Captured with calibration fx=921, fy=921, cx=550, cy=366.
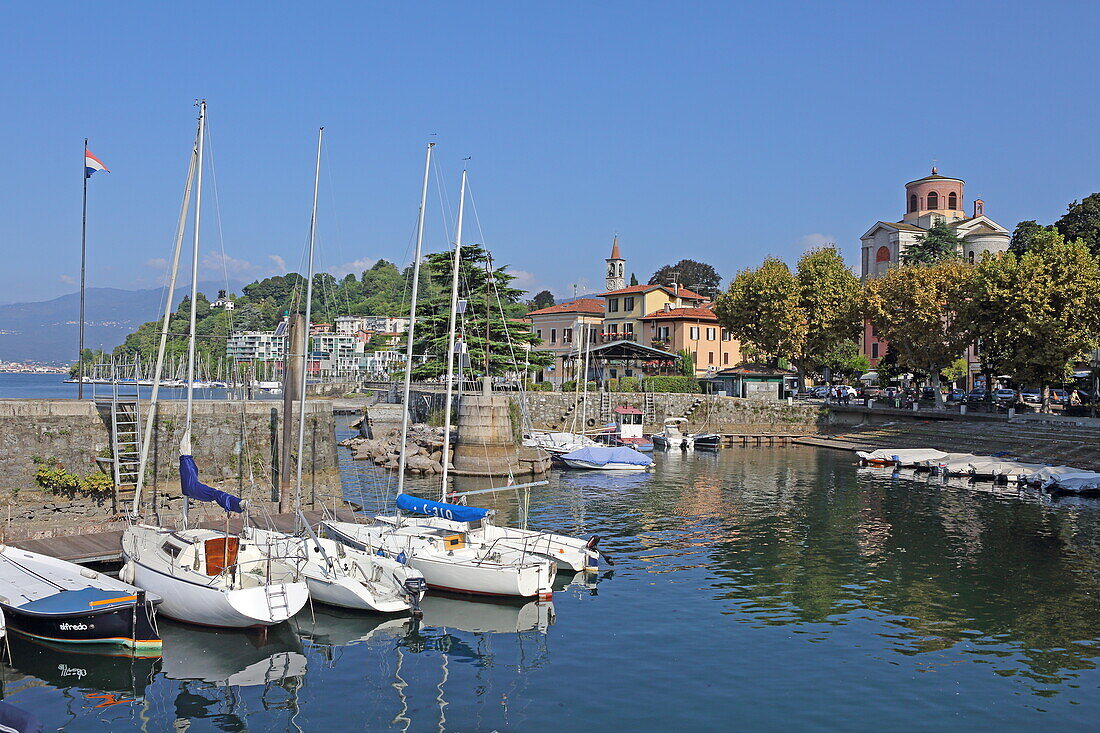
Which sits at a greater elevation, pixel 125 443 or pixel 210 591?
pixel 125 443

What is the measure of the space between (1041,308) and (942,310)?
1092 centimetres

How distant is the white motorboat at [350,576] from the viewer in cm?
2369

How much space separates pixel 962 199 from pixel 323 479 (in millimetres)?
110644

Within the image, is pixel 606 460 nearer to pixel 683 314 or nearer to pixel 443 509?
pixel 443 509

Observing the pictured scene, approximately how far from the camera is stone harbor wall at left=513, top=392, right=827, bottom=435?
7575cm

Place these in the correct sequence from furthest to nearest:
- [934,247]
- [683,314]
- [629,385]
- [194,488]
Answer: [934,247], [683,314], [629,385], [194,488]

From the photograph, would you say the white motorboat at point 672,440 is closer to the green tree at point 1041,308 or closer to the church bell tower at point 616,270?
the green tree at point 1041,308

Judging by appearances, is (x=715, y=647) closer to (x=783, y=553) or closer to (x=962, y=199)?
(x=783, y=553)

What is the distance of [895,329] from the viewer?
235ft

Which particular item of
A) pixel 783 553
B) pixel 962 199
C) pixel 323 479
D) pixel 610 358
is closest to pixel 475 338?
pixel 610 358

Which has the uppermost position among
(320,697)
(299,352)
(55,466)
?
(299,352)

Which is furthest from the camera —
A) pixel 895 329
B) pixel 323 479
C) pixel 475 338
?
pixel 895 329

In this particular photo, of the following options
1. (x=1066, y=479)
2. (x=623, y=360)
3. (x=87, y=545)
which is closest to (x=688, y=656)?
(x=87, y=545)

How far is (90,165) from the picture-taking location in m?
31.6
